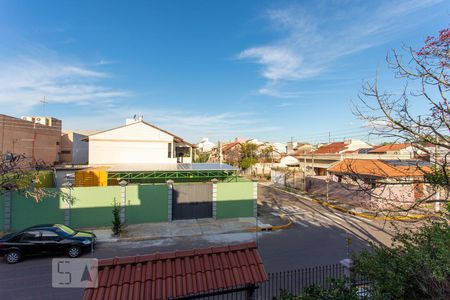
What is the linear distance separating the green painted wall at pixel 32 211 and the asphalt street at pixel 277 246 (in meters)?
3.93

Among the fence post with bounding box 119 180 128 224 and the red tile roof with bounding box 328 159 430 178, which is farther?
the fence post with bounding box 119 180 128 224

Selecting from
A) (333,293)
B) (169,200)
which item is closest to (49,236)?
(169,200)

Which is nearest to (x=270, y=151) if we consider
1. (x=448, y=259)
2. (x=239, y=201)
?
(x=239, y=201)

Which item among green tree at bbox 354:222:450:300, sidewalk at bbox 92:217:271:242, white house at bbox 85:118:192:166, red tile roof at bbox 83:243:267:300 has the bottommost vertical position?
sidewalk at bbox 92:217:271:242

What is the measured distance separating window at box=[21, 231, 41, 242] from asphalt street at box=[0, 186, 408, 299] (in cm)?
92

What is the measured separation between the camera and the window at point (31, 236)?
10.5 meters

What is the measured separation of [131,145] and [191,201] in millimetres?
12220

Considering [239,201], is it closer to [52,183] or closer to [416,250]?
[416,250]

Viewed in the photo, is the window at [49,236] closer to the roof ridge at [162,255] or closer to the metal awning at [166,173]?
the metal awning at [166,173]

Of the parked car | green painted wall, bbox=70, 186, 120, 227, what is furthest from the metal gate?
the parked car

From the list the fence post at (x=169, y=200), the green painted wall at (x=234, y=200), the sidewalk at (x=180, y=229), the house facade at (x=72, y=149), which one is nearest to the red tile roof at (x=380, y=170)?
the green painted wall at (x=234, y=200)

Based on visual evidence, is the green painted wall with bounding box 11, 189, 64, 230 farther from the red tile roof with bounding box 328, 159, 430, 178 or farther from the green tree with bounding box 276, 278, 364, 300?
the red tile roof with bounding box 328, 159, 430, 178

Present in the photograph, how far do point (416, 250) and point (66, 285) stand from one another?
10349 mm

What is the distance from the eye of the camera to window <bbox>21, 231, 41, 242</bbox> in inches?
414
